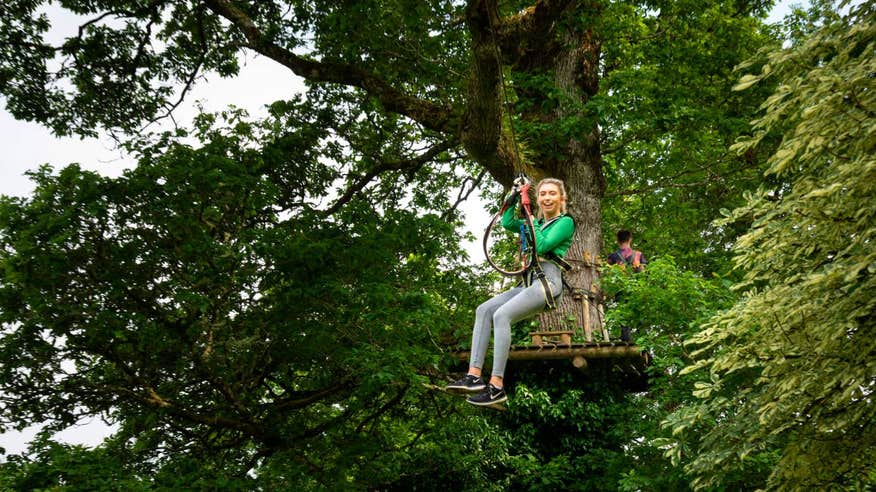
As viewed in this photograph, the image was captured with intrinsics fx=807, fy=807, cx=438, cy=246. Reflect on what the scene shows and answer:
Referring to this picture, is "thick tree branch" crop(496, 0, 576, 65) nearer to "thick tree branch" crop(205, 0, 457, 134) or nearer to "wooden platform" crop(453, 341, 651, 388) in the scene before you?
"thick tree branch" crop(205, 0, 457, 134)

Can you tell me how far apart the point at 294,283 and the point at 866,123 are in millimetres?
5244

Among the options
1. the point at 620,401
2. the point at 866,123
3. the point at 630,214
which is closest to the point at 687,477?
the point at 620,401

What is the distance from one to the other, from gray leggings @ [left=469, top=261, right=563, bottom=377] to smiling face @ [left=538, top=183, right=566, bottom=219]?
0.37 m

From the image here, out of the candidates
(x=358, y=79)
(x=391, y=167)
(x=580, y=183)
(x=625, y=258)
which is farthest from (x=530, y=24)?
(x=625, y=258)

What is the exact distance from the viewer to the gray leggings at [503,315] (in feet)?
17.6

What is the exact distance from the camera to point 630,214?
17.7 meters

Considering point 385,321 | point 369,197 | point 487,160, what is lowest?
point 385,321

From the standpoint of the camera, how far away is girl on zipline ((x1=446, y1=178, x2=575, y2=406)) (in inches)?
212

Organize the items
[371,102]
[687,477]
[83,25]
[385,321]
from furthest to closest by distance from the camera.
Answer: [371,102]
[83,25]
[687,477]
[385,321]

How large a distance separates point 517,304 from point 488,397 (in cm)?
65

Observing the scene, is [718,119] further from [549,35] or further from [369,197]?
[369,197]

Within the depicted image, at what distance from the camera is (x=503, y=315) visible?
539cm

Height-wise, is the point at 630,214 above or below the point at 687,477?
above

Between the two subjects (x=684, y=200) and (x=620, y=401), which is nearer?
(x=620, y=401)
